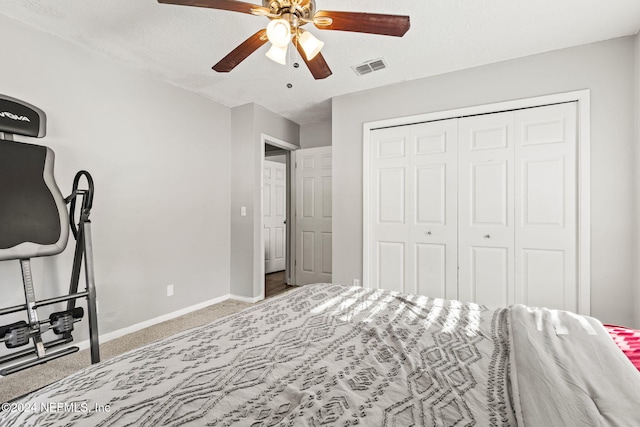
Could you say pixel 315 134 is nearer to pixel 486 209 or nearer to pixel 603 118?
pixel 486 209

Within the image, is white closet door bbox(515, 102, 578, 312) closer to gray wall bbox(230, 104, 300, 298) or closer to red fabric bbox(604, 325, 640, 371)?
red fabric bbox(604, 325, 640, 371)

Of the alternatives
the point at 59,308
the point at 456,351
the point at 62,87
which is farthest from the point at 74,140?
the point at 456,351

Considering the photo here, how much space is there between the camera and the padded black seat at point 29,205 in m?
1.86

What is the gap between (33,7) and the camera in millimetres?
2102

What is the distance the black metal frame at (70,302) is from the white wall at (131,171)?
0.39 m

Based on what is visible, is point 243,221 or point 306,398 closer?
point 306,398

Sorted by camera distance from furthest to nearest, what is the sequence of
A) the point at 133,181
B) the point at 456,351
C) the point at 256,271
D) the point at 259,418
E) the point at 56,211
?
the point at 256,271 → the point at 133,181 → the point at 56,211 → the point at 456,351 → the point at 259,418

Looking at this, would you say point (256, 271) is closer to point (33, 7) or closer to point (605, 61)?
point (33, 7)

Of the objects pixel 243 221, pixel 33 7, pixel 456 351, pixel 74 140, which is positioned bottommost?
pixel 456 351

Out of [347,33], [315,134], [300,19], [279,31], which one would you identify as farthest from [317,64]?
[315,134]

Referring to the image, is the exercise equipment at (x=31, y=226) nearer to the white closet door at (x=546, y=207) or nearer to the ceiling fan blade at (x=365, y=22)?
the ceiling fan blade at (x=365, y=22)

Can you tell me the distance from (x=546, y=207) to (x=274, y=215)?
14.0 feet

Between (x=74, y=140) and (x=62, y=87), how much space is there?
424 mm

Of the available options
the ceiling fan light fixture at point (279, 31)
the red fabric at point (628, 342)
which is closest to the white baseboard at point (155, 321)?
the ceiling fan light fixture at point (279, 31)
